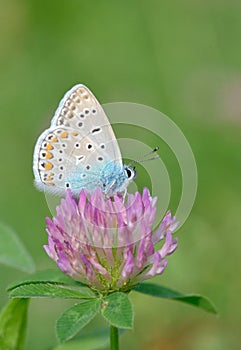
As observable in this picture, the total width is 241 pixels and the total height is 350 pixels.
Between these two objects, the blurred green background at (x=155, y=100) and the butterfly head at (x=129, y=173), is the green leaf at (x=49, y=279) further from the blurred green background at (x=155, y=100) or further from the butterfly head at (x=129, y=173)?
the blurred green background at (x=155, y=100)

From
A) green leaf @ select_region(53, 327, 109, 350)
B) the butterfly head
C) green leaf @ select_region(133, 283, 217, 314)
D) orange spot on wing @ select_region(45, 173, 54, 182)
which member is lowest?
green leaf @ select_region(53, 327, 109, 350)

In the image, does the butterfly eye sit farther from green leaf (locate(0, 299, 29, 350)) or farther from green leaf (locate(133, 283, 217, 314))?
green leaf (locate(0, 299, 29, 350))

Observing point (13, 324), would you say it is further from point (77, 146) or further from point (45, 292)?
point (77, 146)

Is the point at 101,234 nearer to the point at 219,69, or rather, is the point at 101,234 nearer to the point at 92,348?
the point at 92,348

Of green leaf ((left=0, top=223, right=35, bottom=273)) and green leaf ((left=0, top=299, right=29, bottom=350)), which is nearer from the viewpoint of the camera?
green leaf ((left=0, top=299, right=29, bottom=350))

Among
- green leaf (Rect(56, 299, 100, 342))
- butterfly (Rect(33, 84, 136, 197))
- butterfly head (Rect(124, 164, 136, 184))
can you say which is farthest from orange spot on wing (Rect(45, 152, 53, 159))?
green leaf (Rect(56, 299, 100, 342))

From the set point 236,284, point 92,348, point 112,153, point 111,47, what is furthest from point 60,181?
point 111,47

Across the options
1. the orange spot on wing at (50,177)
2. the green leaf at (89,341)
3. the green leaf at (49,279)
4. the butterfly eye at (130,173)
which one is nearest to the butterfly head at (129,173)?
the butterfly eye at (130,173)
